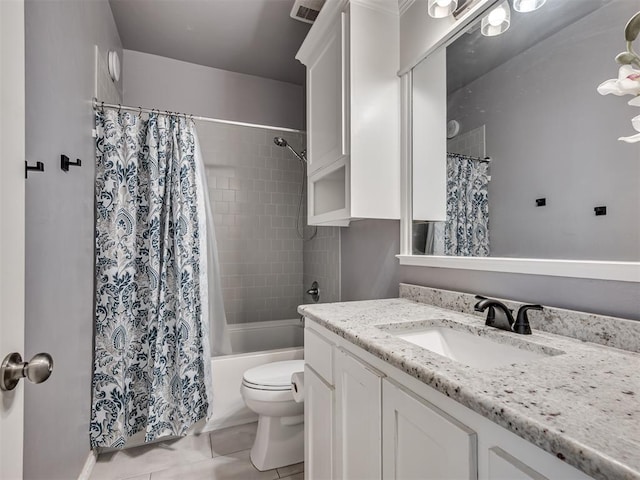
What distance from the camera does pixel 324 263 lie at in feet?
8.21

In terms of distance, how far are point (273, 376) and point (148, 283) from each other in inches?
35.1

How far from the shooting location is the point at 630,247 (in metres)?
0.81

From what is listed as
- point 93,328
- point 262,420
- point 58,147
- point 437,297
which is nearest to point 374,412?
point 437,297

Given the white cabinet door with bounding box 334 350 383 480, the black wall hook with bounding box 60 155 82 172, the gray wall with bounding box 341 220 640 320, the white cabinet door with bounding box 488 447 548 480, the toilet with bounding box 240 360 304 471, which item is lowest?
the toilet with bounding box 240 360 304 471

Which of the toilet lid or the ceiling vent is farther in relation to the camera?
the ceiling vent

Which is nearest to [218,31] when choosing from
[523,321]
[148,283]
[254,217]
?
[254,217]

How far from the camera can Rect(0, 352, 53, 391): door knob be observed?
559 millimetres

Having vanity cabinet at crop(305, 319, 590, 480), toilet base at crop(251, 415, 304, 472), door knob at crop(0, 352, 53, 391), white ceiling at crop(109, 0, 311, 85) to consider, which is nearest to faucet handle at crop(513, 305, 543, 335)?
vanity cabinet at crop(305, 319, 590, 480)

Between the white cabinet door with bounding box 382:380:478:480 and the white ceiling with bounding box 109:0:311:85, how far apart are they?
7.68 feet

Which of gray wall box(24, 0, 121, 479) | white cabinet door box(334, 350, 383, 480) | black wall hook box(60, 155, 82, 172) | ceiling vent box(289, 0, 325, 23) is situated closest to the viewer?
white cabinet door box(334, 350, 383, 480)

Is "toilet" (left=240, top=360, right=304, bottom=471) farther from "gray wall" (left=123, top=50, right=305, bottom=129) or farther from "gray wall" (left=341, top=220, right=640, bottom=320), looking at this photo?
"gray wall" (left=123, top=50, right=305, bottom=129)

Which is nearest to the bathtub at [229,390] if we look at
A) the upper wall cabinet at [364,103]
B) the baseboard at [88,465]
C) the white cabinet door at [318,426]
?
the baseboard at [88,465]

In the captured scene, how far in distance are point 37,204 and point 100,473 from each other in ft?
4.77

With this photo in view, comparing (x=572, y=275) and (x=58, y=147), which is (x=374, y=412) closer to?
(x=572, y=275)
